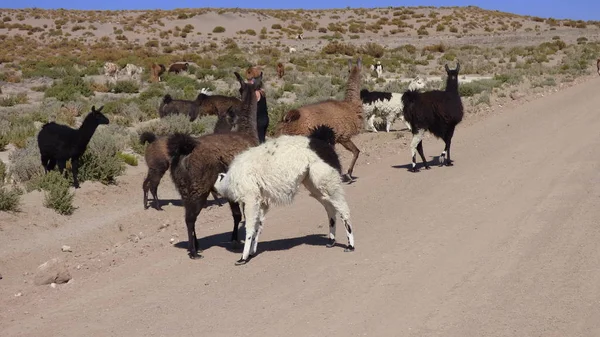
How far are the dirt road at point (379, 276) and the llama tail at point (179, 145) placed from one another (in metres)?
1.31

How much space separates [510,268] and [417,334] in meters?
2.04

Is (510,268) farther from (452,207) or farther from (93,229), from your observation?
(93,229)

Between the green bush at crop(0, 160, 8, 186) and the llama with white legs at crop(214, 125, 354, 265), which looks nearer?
the llama with white legs at crop(214, 125, 354, 265)

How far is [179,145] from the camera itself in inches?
336

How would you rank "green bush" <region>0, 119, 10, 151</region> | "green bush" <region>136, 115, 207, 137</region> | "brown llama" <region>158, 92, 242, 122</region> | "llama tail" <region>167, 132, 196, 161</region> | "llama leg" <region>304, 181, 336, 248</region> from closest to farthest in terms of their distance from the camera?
1. "llama leg" <region>304, 181, 336, 248</region>
2. "llama tail" <region>167, 132, 196, 161</region>
3. "green bush" <region>0, 119, 10, 151</region>
4. "green bush" <region>136, 115, 207, 137</region>
5. "brown llama" <region>158, 92, 242, 122</region>

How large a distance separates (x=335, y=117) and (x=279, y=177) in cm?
477

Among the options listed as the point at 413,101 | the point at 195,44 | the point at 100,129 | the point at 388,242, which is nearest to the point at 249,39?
the point at 195,44

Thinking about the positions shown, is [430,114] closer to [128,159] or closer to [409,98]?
[409,98]

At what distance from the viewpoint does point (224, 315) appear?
6.54m

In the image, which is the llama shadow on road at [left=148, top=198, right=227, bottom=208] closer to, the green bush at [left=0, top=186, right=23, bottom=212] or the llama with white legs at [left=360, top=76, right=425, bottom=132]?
the green bush at [left=0, top=186, right=23, bottom=212]

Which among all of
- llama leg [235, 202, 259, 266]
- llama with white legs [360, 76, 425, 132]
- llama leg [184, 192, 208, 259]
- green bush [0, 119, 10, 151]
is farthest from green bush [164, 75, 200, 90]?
llama leg [235, 202, 259, 266]

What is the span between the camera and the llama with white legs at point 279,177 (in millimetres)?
8055

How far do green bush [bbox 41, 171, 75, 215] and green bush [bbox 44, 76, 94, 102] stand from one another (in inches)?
563

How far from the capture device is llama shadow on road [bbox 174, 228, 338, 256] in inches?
350
